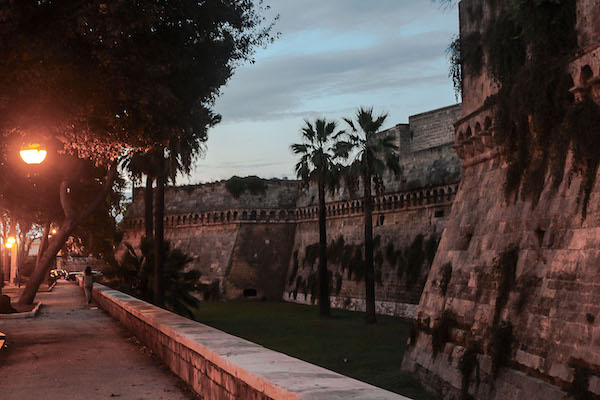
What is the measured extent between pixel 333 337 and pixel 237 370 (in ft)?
70.1

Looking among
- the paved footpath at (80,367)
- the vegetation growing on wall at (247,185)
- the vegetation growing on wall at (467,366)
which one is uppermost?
the vegetation growing on wall at (247,185)

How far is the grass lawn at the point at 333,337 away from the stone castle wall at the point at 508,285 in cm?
159

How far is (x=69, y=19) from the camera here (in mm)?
11094

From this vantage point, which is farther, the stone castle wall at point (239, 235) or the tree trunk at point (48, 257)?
the stone castle wall at point (239, 235)

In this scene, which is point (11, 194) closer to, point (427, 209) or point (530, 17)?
point (427, 209)

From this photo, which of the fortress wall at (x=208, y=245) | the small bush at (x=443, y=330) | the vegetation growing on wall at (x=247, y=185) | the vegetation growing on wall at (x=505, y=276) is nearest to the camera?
the vegetation growing on wall at (x=505, y=276)

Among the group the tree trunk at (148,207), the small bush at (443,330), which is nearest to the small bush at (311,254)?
the tree trunk at (148,207)

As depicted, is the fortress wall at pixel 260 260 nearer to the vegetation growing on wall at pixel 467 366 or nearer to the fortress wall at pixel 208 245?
the fortress wall at pixel 208 245

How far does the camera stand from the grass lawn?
18141 millimetres

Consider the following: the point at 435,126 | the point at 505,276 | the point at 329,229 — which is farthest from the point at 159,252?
the point at 435,126

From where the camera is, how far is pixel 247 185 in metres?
49.1

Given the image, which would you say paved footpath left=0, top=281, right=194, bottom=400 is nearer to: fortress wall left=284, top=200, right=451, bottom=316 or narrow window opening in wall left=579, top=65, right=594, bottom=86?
narrow window opening in wall left=579, top=65, right=594, bottom=86

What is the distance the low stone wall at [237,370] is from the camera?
4.75 metres

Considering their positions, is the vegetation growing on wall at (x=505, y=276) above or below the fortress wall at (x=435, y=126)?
below
